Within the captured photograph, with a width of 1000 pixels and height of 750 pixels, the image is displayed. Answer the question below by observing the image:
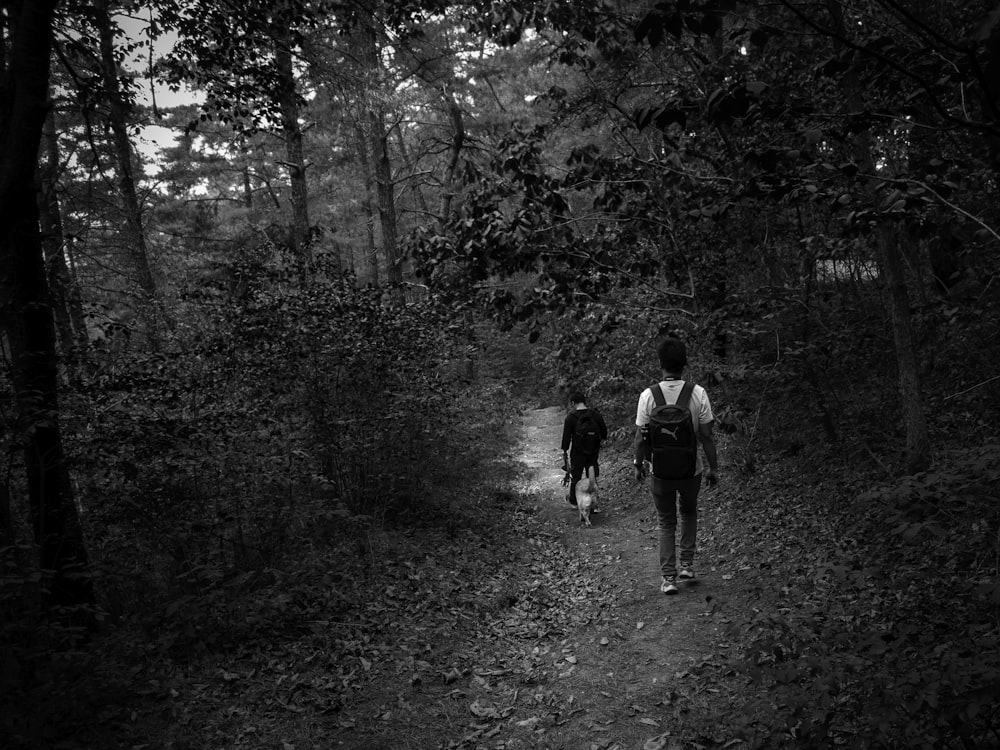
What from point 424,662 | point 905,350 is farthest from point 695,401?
point 424,662

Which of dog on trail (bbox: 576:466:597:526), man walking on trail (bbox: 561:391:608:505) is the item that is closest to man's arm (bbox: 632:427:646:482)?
man walking on trail (bbox: 561:391:608:505)

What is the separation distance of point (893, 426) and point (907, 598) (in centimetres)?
471

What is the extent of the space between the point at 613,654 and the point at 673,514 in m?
1.41

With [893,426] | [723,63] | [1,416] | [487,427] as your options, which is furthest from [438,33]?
[1,416]

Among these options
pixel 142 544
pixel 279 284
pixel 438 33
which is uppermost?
pixel 438 33

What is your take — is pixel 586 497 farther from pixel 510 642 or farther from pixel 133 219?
pixel 133 219

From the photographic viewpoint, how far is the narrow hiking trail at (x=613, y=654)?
4566 mm

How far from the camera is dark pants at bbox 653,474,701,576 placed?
5.96 meters

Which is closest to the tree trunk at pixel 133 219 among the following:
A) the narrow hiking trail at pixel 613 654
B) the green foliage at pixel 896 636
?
the narrow hiking trail at pixel 613 654

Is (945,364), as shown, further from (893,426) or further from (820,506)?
(820,506)

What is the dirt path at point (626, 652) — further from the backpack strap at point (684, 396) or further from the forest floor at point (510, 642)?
the backpack strap at point (684, 396)

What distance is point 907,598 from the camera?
16.0ft

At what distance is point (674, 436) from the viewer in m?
5.82

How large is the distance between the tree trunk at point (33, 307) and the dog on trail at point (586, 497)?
6.89 meters
